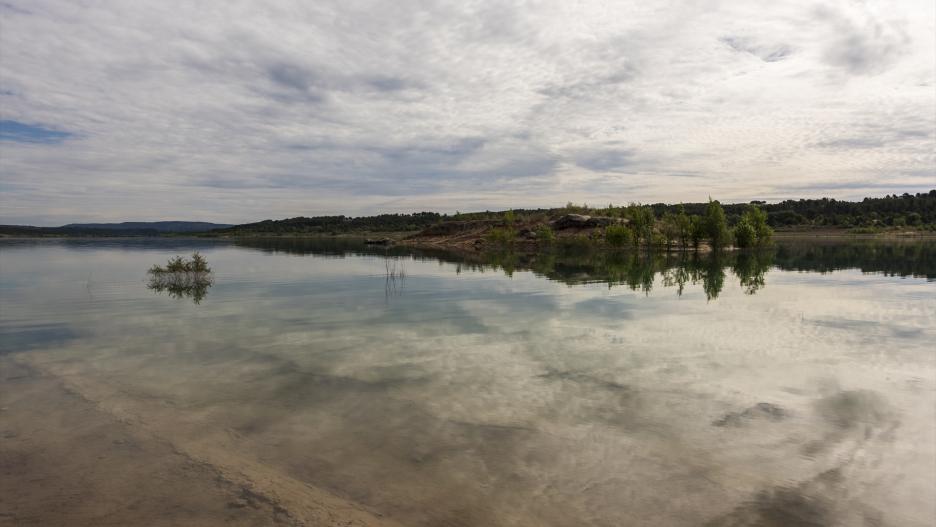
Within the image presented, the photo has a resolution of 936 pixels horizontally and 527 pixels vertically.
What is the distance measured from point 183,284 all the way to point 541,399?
32831 millimetres

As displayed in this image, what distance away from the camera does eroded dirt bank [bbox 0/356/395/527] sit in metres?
7.34

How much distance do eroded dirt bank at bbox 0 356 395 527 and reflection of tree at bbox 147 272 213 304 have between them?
1954cm

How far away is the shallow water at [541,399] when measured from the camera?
7.97m

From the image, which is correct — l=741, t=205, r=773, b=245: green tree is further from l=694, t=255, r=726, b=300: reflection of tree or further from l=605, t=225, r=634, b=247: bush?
l=694, t=255, r=726, b=300: reflection of tree

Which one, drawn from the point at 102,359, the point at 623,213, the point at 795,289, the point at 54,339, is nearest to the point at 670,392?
the point at 102,359

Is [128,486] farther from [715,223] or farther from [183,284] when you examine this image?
[715,223]

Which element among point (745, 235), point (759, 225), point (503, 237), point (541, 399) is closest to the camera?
point (541, 399)

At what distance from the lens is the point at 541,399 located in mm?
12250

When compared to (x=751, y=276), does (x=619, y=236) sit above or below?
above

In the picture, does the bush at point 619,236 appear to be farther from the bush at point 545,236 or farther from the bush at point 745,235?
the bush at point 745,235

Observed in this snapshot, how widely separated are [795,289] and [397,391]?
31.5 m

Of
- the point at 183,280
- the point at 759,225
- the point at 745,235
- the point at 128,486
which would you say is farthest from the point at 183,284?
the point at 759,225

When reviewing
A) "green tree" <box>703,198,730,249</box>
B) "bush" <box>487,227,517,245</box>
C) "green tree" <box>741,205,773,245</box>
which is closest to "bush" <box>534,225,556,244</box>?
"bush" <box>487,227,517,245</box>

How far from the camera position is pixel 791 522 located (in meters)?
7.17
